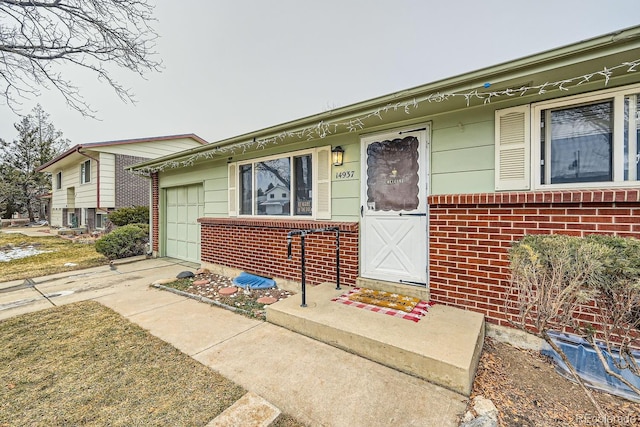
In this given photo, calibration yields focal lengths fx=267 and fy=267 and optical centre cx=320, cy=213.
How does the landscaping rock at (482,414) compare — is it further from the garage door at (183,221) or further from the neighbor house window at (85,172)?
the neighbor house window at (85,172)

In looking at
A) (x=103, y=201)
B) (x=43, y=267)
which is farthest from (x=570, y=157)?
(x=103, y=201)

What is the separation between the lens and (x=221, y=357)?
8.29ft

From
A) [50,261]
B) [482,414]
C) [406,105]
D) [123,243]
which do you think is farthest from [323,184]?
[50,261]

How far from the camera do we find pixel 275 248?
15.6 ft

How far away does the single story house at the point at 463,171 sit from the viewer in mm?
2371

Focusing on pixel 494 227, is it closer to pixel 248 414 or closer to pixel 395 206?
pixel 395 206

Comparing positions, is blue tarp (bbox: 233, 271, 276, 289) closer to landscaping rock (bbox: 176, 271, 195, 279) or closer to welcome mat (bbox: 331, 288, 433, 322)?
landscaping rock (bbox: 176, 271, 195, 279)

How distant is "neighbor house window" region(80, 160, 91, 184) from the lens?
1255 centimetres

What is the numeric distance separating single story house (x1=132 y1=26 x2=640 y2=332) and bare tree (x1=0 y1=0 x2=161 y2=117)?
2058 mm

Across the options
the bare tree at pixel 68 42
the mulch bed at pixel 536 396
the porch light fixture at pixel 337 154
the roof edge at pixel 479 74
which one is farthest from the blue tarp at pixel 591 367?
the bare tree at pixel 68 42

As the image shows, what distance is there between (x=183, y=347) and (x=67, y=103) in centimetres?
450

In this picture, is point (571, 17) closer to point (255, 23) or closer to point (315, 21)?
point (315, 21)

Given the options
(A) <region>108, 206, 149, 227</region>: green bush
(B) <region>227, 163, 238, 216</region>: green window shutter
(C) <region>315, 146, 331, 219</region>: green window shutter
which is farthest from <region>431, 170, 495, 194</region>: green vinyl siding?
(A) <region>108, 206, 149, 227</region>: green bush

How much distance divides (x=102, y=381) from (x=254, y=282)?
102 inches
